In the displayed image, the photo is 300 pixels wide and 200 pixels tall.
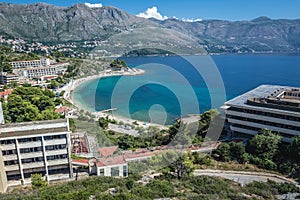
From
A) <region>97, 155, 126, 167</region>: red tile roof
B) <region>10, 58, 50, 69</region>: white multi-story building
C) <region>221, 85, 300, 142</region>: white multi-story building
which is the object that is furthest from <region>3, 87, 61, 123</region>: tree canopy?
<region>10, 58, 50, 69</region>: white multi-story building

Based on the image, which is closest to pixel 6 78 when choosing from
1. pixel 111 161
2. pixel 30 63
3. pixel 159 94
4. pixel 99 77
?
pixel 30 63

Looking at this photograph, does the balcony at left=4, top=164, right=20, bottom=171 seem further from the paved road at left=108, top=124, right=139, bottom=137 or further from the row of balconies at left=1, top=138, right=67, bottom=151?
the paved road at left=108, top=124, right=139, bottom=137

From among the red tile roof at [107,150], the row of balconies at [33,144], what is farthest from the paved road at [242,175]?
the row of balconies at [33,144]

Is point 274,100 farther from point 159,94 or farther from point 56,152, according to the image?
point 159,94

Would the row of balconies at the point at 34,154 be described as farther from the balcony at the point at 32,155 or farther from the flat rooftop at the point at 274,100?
the flat rooftop at the point at 274,100

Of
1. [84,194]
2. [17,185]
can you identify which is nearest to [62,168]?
[17,185]

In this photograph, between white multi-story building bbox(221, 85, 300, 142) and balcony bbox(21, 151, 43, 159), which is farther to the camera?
white multi-story building bbox(221, 85, 300, 142)

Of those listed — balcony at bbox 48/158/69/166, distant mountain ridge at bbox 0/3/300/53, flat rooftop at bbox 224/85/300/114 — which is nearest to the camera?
balcony at bbox 48/158/69/166
